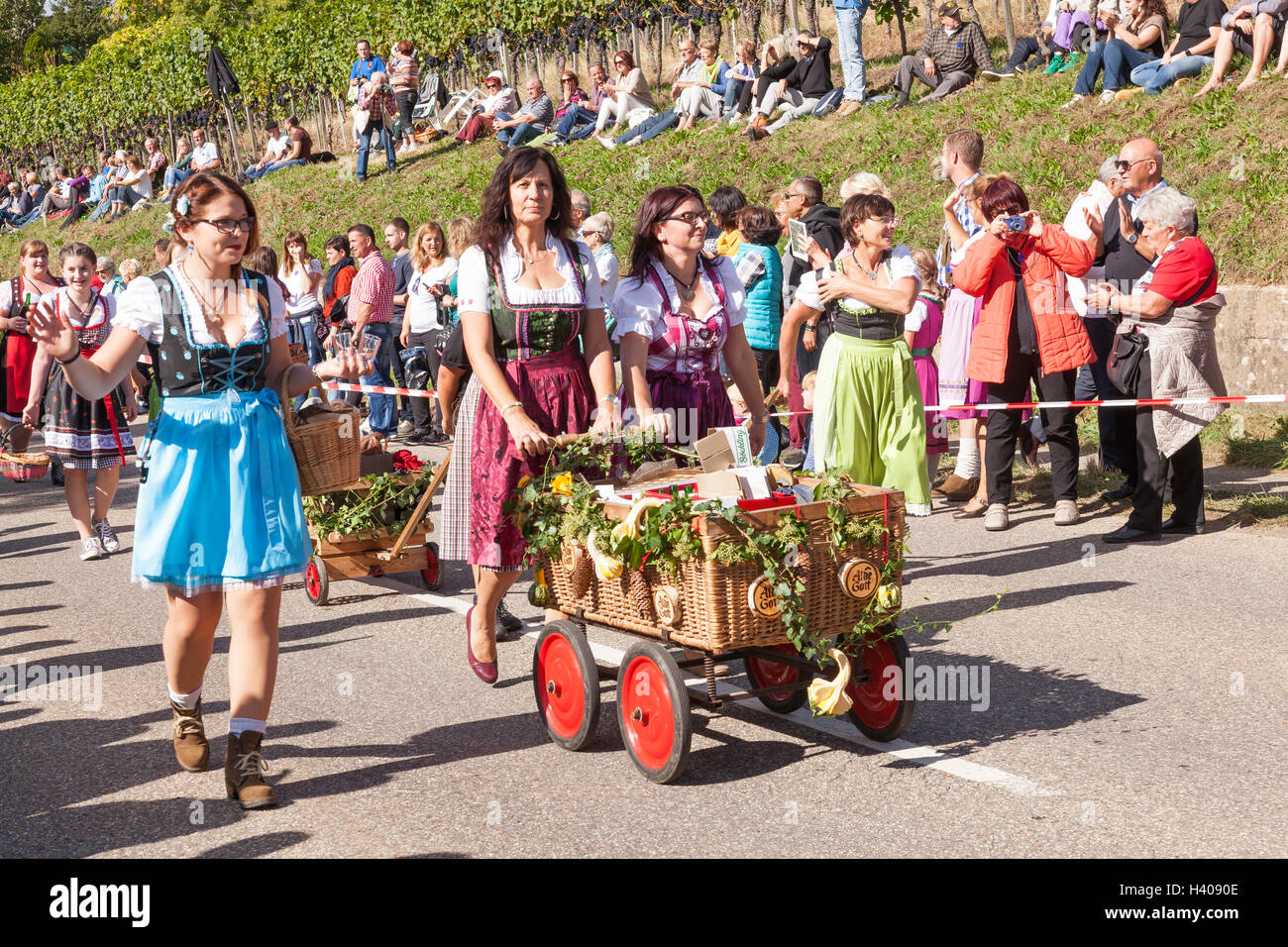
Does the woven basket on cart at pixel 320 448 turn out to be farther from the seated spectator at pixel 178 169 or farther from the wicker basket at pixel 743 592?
the seated spectator at pixel 178 169

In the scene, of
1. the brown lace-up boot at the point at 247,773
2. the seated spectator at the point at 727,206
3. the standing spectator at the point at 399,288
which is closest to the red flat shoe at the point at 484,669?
the brown lace-up boot at the point at 247,773

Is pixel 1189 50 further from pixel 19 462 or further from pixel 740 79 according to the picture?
pixel 19 462

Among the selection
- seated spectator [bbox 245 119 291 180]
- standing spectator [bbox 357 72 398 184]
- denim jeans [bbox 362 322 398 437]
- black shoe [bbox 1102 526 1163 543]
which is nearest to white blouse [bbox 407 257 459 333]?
denim jeans [bbox 362 322 398 437]

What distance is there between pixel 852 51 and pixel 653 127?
4.29 meters

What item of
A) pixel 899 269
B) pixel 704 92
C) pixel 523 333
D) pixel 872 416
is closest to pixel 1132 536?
pixel 872 416

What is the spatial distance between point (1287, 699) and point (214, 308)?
4407 mm

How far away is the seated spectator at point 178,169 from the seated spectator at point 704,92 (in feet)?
53.5

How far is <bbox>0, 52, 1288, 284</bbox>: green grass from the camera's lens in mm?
13375

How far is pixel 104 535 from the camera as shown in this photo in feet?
34.6

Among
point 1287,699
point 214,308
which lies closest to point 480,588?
point 214,308

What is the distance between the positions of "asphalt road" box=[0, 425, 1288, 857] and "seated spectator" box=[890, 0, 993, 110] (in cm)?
1220

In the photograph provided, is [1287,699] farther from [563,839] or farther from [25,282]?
[25,282]

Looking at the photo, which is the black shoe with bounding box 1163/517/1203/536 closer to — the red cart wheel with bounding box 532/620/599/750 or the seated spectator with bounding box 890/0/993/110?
the red cart wheel with bounding box 532/620/599/750

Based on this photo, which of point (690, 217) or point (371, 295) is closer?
point (690, 217)
